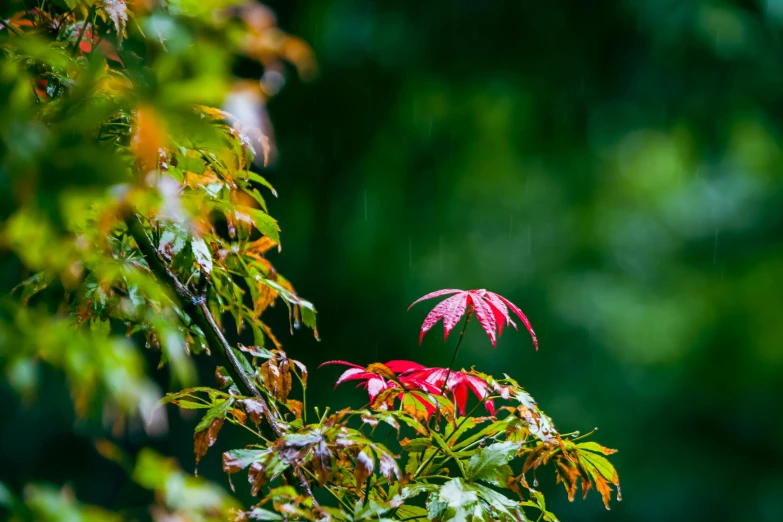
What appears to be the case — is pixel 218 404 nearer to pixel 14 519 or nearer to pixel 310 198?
pixel 14 519

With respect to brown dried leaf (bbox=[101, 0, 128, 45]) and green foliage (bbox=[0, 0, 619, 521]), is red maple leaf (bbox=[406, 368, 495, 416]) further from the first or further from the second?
brown dried leaf (bbox=[101, 0, 128, 45])

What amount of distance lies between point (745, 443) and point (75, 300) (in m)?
2.78

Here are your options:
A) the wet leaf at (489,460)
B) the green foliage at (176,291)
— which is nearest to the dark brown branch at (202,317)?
the green foliage at (176,291)

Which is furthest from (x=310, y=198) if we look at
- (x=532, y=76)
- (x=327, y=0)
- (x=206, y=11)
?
(x=206, y=11)

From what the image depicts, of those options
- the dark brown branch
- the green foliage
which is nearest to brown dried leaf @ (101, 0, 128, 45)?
the green foliage

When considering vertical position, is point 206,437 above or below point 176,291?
below

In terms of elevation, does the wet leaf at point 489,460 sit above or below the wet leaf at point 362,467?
below

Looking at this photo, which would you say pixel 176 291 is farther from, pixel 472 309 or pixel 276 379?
pixel 472 309

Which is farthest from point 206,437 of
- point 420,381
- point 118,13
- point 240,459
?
point 118,13

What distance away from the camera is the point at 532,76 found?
2664mm

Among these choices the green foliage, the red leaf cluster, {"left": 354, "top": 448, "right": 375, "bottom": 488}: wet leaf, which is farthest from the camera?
the red leaf cluster

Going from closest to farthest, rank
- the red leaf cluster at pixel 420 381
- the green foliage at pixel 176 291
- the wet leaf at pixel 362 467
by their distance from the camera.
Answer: the green foliage at pixel 176 291, the wet leaf at pixel 362 467, the red leaf cluster at pixel 420 381

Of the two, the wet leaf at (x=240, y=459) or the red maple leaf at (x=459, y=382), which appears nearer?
the wet leaf at (x=240, y=459)

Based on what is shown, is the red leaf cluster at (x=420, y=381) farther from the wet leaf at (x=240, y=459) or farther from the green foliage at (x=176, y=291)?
the wet leaf at (x=240, y=459)
